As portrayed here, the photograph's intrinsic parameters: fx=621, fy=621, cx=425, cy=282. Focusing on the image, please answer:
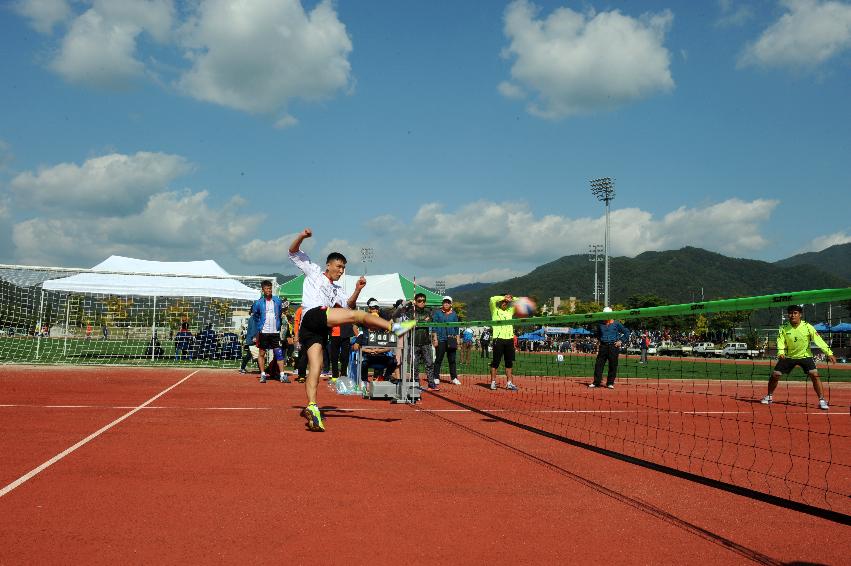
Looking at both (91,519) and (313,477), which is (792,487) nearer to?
(313,477)

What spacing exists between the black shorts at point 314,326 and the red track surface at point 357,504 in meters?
1.05

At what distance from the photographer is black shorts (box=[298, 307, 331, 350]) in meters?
7.16

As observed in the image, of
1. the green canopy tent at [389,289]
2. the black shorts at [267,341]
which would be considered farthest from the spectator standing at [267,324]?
the green canopy tent at [389,289]

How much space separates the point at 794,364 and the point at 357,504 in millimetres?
10057

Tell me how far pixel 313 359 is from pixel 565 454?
3028mm

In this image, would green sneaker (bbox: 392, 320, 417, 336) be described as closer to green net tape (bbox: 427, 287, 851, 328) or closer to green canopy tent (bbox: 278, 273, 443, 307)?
green net tape (bbox: 427, 287, 851, 328)

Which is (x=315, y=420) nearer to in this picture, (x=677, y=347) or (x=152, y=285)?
(x=677, y=347)

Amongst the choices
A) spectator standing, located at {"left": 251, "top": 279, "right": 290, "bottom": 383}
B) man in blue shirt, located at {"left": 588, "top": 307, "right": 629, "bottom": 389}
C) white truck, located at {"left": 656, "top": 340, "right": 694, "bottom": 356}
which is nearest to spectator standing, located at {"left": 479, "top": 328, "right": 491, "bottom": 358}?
white truck, located at {"left": 656, "top": 340, "right": 694, "bottom": 356}

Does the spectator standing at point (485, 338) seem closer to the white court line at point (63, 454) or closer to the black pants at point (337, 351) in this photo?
the black pants at point (337, 351)

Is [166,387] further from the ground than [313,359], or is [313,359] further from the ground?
[313,359]

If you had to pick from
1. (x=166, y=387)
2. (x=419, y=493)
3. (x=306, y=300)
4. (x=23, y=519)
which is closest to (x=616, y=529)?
(x=419, y=493)

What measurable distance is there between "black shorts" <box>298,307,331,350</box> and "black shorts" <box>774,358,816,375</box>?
8.55m

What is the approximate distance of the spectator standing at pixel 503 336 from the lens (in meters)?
12.6

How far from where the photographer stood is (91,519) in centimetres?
362
